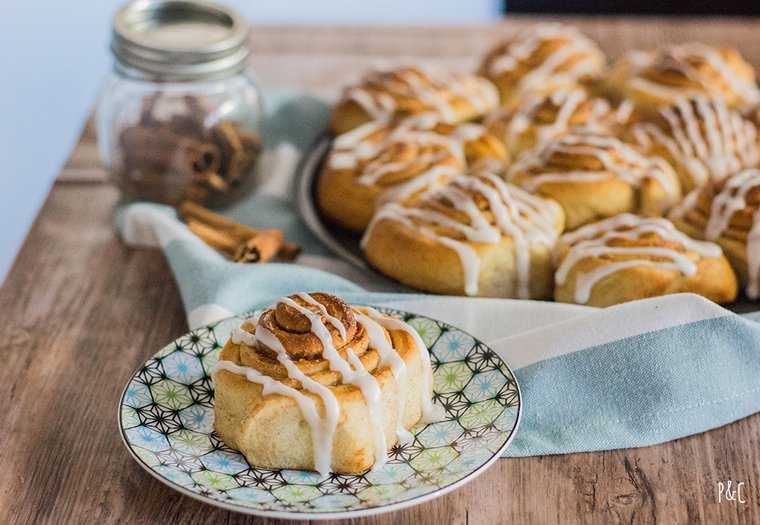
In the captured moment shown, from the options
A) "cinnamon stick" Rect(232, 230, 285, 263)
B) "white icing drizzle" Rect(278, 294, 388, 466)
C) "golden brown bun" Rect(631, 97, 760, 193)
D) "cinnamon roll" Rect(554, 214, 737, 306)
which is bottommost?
"cinnamon stick" Rect(232, 230, 285, 263)

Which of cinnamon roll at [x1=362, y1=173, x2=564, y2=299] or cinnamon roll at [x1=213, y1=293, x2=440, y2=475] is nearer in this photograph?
cinnamon roll at [x1=213, y1=293, x2=440, y2=475]

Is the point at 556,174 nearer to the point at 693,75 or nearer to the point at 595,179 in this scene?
the point at 595,179

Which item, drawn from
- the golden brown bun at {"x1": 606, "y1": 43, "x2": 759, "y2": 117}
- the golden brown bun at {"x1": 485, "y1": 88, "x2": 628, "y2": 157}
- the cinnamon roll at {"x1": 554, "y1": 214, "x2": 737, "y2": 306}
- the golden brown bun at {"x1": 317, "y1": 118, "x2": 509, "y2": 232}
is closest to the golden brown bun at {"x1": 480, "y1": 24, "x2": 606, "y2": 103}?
the golden brown bun at {"x1": 606, "y1": 43, "x2": 759, "y2": 117}

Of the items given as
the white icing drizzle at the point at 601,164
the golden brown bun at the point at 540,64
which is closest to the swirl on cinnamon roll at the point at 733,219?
the white icing drizzle at the point at 601,164

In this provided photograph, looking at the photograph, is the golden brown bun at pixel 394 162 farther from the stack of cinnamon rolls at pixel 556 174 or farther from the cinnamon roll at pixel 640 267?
the cinnamon roll at pixel 640 267

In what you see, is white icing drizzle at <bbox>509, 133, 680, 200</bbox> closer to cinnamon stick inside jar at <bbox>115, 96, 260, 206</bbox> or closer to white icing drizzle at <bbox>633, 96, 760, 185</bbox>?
white icing drizzle at <bbox>633, 96, 760, 185</bbox>
